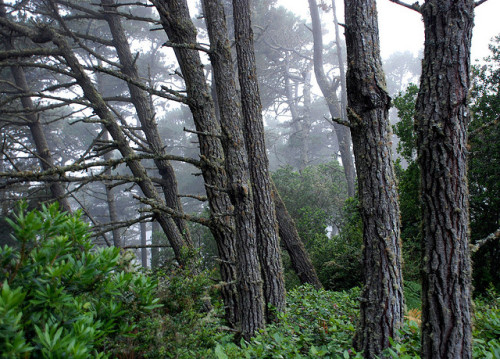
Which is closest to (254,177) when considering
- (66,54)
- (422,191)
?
(422,191)

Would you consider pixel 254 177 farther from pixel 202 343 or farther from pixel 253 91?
pixel 202 343

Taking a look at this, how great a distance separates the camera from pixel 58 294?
5.86ft

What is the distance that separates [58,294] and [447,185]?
2.48 metres

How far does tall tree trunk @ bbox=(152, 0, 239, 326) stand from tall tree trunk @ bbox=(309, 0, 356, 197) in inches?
485

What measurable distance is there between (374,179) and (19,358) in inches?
116

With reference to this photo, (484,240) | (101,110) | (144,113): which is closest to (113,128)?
(101,110)

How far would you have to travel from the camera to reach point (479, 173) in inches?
316

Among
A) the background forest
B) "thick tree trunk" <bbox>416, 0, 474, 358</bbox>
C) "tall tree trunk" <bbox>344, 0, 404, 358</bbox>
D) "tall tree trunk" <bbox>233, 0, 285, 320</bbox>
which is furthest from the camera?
"tall tree trunk" <bbox>233, 0, 285, 320</bbox>

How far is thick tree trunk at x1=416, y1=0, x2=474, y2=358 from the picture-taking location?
2.43m

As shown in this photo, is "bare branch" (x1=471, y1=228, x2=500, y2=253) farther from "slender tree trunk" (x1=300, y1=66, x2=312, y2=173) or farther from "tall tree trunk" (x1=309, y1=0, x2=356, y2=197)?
"slender tree trunk" (x1=300, y1=66, x2=312, y2=173)

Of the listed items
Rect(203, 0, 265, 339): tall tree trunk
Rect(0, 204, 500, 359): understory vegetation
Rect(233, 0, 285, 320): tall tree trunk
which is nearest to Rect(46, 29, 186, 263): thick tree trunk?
Rect(233, 0, 285, 320): tall tree trunk

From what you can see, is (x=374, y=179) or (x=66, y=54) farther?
(x=66, y=54)

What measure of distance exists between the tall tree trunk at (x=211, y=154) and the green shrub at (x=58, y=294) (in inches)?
98.5

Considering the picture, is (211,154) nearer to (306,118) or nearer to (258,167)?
(258,167)
